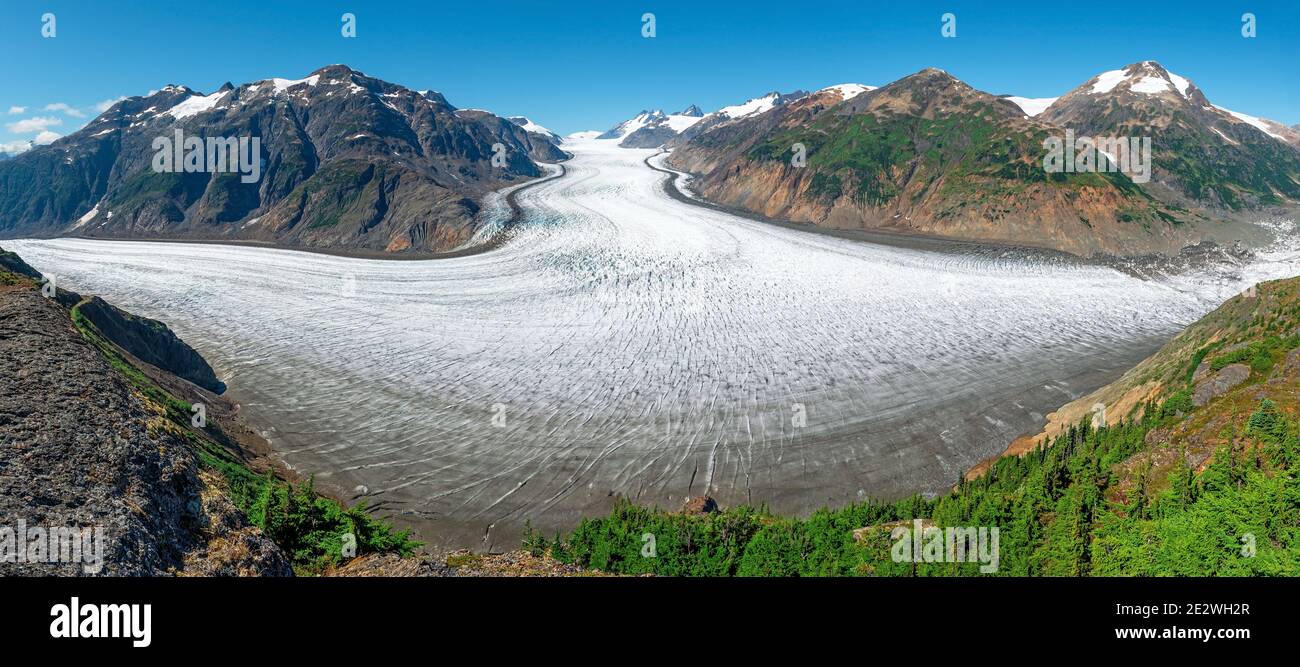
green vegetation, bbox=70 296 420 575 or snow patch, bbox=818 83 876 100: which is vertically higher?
snow patch, bbox=818 83 876 100

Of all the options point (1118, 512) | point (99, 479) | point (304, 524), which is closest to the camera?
point (99, 479)

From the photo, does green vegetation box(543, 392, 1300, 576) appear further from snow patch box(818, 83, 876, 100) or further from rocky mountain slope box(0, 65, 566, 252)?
snow patch box(818, 83, 876, 100)

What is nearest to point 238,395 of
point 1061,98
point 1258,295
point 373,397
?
point 373,397

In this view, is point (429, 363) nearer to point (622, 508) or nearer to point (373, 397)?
point (373, 397)

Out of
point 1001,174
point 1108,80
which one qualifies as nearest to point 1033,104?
point 1108,80

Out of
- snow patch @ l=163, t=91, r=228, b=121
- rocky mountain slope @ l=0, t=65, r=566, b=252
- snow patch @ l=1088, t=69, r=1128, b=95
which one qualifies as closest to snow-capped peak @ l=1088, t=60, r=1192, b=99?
snow patch @ l=1088, t=69, r=1128, b=95

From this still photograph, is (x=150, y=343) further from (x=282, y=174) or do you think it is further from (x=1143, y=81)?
(x=1143, y=81)
